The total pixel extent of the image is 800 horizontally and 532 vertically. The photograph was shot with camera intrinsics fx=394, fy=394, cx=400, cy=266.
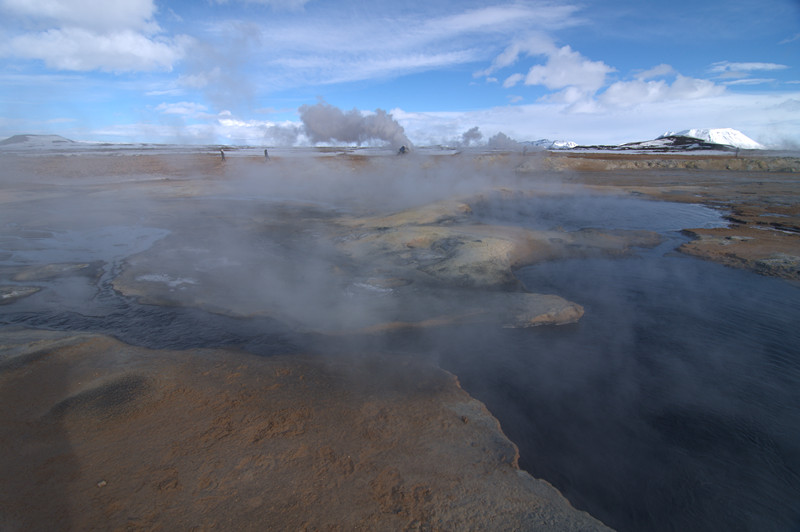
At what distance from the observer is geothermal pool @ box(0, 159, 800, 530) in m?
2.70

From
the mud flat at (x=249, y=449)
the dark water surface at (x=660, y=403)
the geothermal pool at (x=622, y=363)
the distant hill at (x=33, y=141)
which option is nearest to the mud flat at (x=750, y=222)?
the geothermal pool at (x=622, y=363)

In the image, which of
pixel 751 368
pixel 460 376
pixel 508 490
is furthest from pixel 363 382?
pixel 751 368

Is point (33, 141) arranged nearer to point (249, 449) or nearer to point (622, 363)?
point (249, 449)

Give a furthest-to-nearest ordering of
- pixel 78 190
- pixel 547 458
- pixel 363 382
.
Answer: pixel 78 190 < pixel 363 382 < pixel 547 458

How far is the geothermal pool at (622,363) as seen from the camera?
106 inches

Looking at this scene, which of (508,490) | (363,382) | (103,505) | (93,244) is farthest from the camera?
(93,244)

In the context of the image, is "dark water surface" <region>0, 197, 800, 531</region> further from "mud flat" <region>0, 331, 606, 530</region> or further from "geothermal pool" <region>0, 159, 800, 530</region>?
"mud flat" <region>0, 331, 606, 530</region>

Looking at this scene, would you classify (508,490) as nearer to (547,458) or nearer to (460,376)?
(547,458)

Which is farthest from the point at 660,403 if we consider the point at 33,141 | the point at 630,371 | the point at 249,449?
the point at 33,141

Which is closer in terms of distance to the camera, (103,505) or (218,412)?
(103,505)

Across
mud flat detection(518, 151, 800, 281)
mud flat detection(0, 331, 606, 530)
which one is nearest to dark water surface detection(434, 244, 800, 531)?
mud flat detection(0, 331, 606, 530)

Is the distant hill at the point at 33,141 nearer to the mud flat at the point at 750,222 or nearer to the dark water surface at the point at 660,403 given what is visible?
the mud flat at the point at 750,222

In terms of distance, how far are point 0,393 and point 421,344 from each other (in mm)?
3635

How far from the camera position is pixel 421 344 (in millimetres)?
4336
